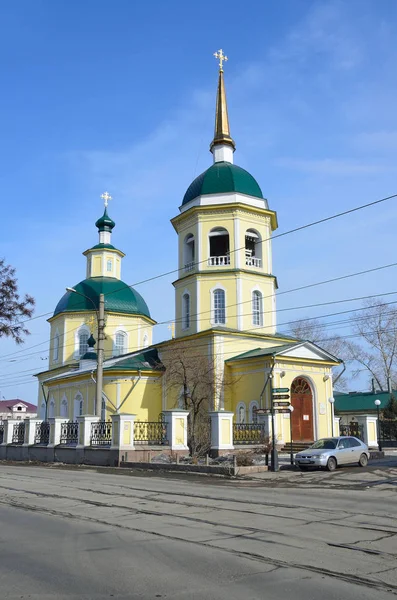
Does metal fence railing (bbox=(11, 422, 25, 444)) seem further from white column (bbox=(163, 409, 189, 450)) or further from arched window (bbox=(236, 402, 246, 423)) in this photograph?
arched window (bbox=(236, 402, 246, 423))

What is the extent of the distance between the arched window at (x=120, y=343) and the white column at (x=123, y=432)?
21056mm

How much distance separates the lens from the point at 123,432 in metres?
23.6

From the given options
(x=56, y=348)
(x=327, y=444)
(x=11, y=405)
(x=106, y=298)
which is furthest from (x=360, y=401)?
(x=11, y=405)

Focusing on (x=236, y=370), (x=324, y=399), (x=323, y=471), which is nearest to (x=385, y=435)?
(x=324, y=399)

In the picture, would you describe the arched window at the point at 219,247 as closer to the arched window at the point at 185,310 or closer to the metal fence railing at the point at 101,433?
the arched window at the point at 185,310

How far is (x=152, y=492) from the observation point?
1400 centimetres

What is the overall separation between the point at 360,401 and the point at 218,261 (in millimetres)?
23613

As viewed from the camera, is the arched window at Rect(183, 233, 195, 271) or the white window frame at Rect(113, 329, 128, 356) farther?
the white window frame at Rect(113, 329, 128, 356)

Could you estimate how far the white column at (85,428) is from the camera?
25.7 m

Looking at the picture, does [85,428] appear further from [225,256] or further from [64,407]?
[64,407]

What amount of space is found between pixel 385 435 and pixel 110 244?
84.5ft

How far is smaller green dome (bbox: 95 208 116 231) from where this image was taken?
48781mm

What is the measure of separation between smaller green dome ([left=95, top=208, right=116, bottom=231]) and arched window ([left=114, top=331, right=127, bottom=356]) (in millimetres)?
9693

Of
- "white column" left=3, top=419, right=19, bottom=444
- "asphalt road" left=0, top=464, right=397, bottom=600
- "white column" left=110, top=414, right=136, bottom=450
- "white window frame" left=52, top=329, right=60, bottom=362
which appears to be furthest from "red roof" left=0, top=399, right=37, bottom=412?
"asphalt road" left=0, top=464, right=397, bottom=600
